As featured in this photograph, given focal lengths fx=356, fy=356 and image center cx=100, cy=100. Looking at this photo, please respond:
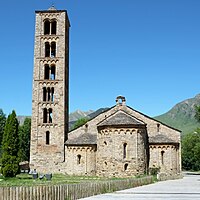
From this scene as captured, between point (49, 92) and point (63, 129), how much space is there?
513 cm

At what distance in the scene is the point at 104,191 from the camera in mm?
22297

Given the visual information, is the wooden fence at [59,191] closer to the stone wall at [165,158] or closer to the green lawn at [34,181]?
the green lawn at [34,181]

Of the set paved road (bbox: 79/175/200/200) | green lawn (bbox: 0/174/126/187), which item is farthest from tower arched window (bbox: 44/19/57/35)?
paved road (bbox: 79/175/200/200)

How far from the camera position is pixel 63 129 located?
44.0 metres

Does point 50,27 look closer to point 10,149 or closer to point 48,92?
point 48,92

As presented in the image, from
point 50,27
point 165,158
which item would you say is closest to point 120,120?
point 165,158

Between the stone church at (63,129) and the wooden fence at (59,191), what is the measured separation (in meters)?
17.0

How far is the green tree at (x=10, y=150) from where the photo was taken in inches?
1449

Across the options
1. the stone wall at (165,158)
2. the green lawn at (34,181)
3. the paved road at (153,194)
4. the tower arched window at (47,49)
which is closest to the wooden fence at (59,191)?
the paved road at (153,194)

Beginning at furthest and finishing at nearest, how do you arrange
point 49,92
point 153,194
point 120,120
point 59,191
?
point 49,92
point 120,120
point 153,194
point 59,191

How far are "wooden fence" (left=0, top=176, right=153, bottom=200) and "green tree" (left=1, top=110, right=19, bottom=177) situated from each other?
53.5ft

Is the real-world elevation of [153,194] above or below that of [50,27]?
below

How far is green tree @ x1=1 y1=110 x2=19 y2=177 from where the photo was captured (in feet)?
121

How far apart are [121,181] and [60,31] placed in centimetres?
2653
